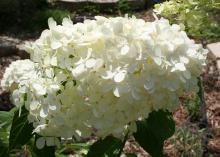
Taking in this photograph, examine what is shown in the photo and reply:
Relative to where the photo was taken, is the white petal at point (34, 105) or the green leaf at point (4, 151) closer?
the white petal at point (34, 105)

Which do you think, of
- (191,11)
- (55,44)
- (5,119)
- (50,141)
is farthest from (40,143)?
(191,11)

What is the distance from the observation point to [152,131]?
1.58 m

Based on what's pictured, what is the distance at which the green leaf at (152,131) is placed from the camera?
1.59 metres

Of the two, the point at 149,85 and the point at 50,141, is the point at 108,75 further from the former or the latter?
the point at 50,141

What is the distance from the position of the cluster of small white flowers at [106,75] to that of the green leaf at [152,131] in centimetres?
10

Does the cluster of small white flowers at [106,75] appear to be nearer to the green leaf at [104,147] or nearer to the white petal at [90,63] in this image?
the white petal at [90,63]

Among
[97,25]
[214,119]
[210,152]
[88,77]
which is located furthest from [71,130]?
[214,119]

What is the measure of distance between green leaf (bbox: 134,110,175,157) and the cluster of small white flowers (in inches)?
4.0

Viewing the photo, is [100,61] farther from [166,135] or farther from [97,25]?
[166,135]

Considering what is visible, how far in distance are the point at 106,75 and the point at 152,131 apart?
294 millimetres

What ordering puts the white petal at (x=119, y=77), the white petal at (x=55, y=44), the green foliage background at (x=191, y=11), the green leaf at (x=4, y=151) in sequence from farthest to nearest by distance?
the green foliage background at (x=191, y=11) < the green leaf at (x=4, y=151) < the white petal at (x=55, y=44) < the white petal at (x=119, y=77)

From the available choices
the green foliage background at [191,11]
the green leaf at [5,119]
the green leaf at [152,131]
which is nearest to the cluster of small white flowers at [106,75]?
the green leaf at [152,131]

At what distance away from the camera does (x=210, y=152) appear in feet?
12.0

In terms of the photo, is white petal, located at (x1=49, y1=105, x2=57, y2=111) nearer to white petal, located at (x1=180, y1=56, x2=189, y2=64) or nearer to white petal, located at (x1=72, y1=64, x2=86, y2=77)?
white petal, located at (x1=72, y1=64, x2=86, y2=77)
